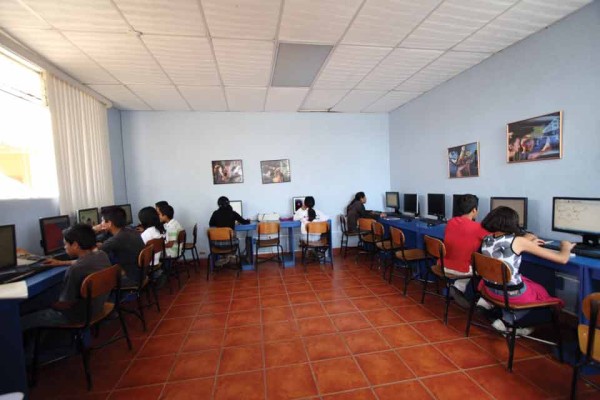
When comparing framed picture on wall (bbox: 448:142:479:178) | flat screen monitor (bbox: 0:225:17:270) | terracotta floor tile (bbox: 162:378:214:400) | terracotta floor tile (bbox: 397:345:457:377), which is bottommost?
terracotta floor tile (bbox: 397:345:457:377)

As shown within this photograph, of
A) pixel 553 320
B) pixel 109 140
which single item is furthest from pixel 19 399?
pixel 109 140

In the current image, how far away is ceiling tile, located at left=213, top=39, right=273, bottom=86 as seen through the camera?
8.87ft

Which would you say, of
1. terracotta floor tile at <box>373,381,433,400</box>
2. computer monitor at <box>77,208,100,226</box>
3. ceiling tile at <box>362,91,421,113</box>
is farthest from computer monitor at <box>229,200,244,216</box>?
terracotta floor tile at <box>373,381,433,400</box>

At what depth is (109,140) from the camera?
14.2ft

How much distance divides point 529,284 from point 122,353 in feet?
11.2

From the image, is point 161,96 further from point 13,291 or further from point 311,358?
point 311,358

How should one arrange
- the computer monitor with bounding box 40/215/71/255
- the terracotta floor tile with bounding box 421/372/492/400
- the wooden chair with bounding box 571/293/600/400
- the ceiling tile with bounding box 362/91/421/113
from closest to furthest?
the wooden chair with bounding box 571/293/600/400 < the terracotta floor tile with bounding box 421/372/492/400 < the computer monitor with bounding box 40/215/71/255 < the ceiling tile with bounding box 362/91/421/113

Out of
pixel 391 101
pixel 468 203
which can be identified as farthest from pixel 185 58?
pixel 391 101

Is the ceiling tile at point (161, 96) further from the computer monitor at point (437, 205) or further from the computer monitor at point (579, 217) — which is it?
the computer monitor at point (579, 217)

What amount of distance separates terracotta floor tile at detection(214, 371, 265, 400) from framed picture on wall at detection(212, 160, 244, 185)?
3.71 metres

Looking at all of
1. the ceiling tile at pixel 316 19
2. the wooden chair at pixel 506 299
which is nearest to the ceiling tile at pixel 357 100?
the ceiling tile at pixel 316 19

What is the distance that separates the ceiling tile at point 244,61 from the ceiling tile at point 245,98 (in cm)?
23

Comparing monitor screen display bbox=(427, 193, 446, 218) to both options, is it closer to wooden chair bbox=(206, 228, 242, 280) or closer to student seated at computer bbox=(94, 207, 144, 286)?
wooden chair bbox=(206, 228, 242, 280)

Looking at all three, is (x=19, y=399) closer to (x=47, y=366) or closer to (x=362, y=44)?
(x=47, y=366)
